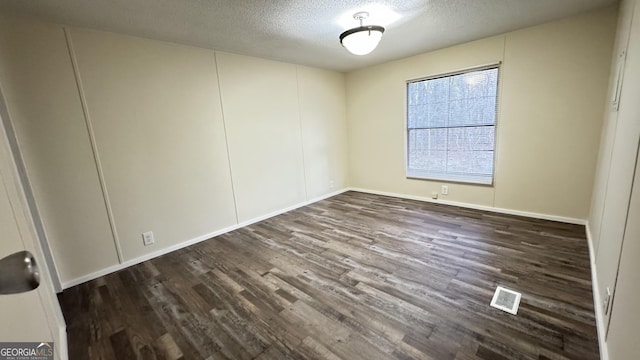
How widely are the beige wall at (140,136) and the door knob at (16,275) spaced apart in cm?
260

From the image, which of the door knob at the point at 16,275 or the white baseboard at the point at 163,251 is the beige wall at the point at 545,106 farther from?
the door knob at the point at 16,275

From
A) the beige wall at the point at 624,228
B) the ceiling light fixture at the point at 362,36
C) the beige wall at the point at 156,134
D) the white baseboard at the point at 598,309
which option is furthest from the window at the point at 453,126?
the beige wall at the point at 156,134

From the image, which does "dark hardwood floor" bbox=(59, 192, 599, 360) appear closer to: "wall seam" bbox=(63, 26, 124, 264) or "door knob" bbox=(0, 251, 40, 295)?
"wall seam" bbox=(63, 26, 124, 264)

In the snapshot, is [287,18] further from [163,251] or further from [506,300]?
[506,300]

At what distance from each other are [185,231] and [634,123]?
12.9 feet

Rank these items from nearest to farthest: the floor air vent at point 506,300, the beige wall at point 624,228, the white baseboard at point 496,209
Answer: the beige wall at point 624,228
the floor air vent at point 506,300
the white baseboard at point 496,209

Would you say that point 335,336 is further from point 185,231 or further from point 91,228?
point 91,228

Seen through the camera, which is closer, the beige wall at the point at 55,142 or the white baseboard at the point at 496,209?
the beige wall at the point at 55,142

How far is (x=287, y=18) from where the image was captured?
7.92 ft

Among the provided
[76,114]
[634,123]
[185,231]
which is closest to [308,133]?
[185,231]

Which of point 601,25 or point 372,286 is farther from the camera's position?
point 601,25

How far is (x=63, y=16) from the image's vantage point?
2094 millimetres

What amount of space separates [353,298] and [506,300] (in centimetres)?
111

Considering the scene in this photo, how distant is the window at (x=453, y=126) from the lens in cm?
355
